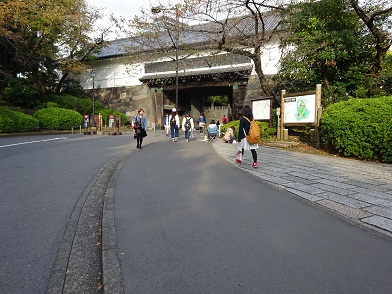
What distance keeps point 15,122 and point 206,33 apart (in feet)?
41.4

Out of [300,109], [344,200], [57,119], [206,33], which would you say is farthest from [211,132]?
[57,119]

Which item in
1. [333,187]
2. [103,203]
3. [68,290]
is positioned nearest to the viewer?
[68,290]

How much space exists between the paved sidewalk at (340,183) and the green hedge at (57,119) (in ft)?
51.1

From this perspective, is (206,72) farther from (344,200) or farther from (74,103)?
(344,200)

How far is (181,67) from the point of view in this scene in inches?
862

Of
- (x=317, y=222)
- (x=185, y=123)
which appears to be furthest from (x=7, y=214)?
(x=185, y=123)

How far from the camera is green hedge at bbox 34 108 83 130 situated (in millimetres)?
18734

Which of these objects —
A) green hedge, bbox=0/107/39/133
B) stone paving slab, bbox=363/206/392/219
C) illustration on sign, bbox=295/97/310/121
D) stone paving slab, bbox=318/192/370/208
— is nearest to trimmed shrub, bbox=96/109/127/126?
green hedge, bbox=0/107/39/133

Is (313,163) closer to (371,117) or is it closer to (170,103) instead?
(371,117)

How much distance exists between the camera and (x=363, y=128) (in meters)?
7.88

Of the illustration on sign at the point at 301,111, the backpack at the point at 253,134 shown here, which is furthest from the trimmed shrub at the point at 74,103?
the backpack at the point at 253,134

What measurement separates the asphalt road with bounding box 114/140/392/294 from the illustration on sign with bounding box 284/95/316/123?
6884 millimetres

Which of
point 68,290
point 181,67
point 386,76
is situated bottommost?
point 68,290

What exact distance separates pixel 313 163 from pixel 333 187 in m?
2.74
